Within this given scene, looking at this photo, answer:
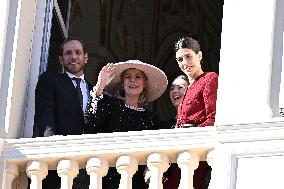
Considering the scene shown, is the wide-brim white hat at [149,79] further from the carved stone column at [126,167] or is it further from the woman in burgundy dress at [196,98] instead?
the carved stone column at [126,167]

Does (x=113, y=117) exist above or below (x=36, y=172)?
above

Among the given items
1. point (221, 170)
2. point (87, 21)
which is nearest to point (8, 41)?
point (221, 170)

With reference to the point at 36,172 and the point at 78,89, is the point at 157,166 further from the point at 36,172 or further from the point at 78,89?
the point at 78,89

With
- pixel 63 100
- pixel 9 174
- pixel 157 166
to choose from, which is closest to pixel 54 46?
pixel 63 100

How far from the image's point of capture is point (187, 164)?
13.0 metres

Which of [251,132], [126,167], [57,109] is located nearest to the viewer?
[251,132]

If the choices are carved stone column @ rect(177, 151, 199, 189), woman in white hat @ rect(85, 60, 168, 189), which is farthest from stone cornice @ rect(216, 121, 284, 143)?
woman in white hat @ rect(85, 60, 168, 189)

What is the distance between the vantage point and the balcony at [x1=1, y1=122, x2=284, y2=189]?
12.7 m

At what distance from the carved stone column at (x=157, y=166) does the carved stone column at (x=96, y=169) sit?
1.13ft

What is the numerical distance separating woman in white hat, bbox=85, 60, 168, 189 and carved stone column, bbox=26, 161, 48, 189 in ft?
1.55

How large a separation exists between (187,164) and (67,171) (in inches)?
35.5

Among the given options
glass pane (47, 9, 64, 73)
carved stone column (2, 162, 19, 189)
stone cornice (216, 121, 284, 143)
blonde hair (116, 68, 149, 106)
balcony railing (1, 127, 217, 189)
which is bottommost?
carved stone column (2, 162, 19, 189)

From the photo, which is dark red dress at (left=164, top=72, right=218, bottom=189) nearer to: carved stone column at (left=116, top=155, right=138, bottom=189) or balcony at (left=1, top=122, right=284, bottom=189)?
balcony at (left=1, top=122, right=284, bottom=189)

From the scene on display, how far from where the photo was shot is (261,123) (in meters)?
12.7
